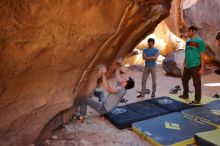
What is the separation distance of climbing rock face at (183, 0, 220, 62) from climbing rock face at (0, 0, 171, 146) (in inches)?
190

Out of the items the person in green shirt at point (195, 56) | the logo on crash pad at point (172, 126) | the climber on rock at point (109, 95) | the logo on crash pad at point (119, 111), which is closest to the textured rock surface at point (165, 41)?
the person in green shirt at point (195, 56)

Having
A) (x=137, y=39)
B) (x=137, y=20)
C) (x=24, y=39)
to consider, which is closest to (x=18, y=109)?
(x=24, y=39)

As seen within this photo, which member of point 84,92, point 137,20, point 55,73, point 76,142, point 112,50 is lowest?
point 76,142

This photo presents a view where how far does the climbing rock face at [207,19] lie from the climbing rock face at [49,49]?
4837 mm

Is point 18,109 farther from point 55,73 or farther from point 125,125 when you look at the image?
point 125,125

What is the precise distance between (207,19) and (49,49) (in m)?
6.70

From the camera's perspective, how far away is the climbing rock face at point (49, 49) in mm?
2812

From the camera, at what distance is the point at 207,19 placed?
8.47m

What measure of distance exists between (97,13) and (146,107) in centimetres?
235

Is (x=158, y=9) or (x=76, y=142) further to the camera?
(x=158, y=9)

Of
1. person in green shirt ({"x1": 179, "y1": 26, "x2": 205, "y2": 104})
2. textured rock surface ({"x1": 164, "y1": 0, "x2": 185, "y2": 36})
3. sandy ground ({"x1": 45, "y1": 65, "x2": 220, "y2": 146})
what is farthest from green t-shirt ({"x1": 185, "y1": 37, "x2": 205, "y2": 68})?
textured rock surface ({"x1": 164, "y1": 0, "x2": 185, "y2": 36})

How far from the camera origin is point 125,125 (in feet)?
13.8

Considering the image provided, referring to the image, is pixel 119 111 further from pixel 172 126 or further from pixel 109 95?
pixel 172 126

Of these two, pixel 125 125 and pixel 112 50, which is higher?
pixel 112 50
